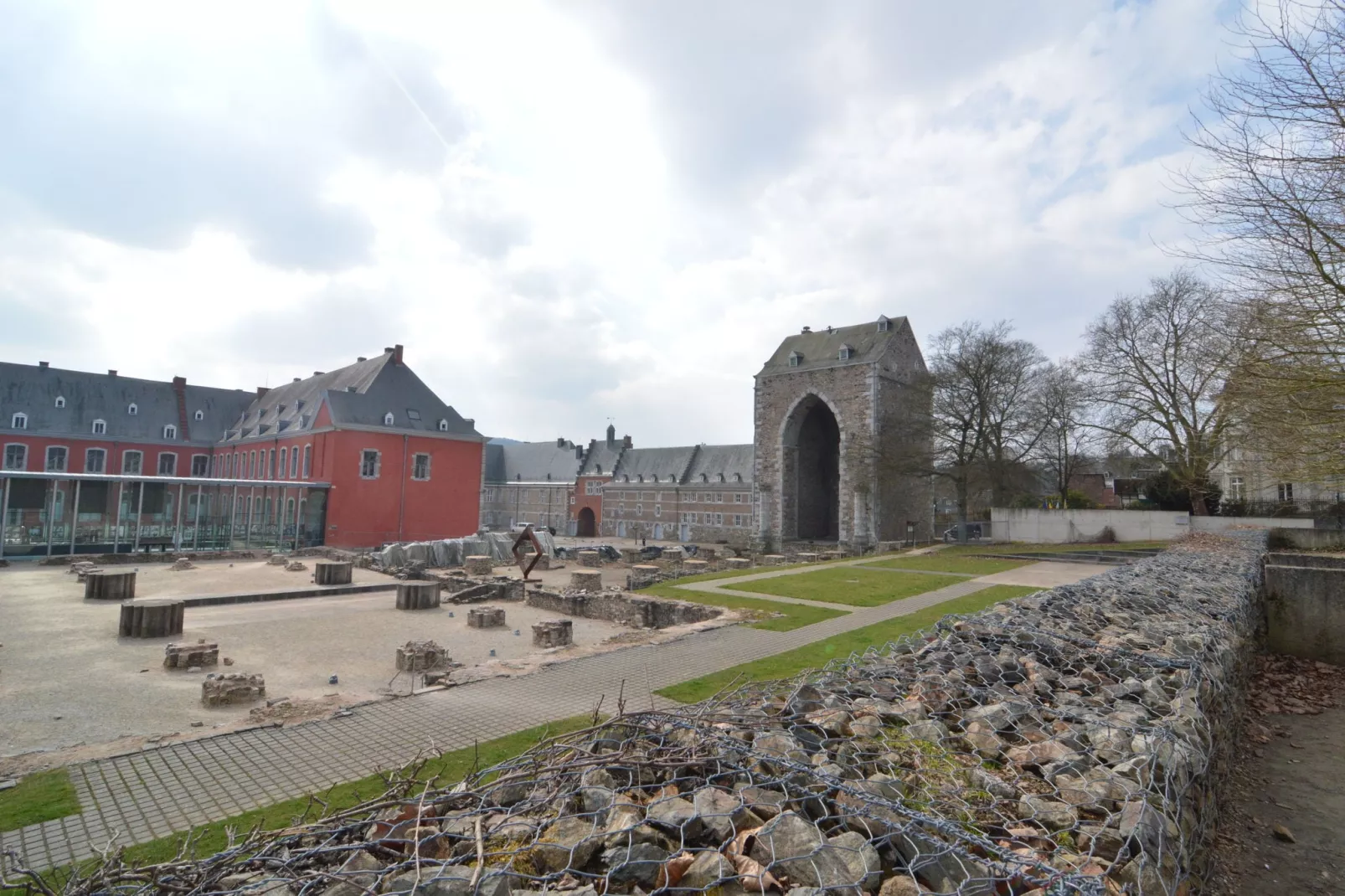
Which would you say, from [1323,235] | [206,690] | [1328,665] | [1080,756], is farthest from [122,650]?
[1328,665]

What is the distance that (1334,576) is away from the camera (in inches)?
463

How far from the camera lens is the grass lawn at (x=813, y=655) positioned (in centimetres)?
827

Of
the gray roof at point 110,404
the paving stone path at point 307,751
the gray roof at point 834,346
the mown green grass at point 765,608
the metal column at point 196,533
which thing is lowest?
the paving stone path at point 307,751

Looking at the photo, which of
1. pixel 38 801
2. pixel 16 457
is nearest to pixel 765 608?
pixel 38 801

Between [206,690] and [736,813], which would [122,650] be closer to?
[206,690]

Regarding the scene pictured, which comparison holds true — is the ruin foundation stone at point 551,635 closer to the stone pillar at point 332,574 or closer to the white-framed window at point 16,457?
the stone pillar at point 332,574

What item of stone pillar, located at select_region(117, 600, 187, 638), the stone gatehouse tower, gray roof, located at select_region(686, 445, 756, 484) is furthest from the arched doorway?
stone pillar, located at select_region(117, 600, 187, 638)

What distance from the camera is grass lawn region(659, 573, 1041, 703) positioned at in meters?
8.27

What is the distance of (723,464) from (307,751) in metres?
52.7

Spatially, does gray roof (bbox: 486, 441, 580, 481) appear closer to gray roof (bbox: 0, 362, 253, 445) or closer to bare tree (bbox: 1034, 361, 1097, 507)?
gray roof (bbox: 0, 362, 253, 445)

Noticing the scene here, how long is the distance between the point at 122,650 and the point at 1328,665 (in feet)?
68.7

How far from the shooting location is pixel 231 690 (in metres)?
8.59

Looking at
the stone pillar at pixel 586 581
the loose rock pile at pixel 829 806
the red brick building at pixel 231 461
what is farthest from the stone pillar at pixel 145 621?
the red brick building at pixel 231 461

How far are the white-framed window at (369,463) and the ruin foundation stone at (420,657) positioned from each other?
2621 cm
